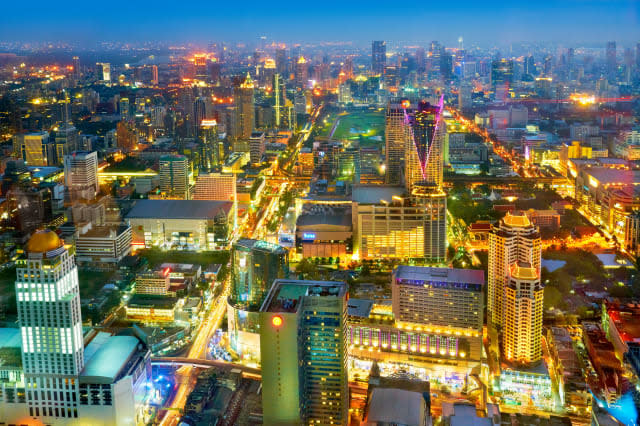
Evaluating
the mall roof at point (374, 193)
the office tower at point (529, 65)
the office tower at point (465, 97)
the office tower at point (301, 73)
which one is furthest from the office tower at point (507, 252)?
the office tower at point (301, 73)

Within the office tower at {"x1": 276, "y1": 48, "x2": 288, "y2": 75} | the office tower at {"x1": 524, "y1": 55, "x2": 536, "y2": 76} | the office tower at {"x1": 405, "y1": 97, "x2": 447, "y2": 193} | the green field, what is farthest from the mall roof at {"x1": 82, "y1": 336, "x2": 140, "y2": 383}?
the office tower at {"x1": 276, "y1": 48, "x2": 288, "y2": 75}

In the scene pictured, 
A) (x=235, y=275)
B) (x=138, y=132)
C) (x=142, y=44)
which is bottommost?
(x=235, y=275)

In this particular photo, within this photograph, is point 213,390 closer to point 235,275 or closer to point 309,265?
point 235,275

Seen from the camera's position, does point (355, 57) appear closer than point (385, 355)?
No

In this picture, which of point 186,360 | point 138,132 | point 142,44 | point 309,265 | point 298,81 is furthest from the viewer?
point 298,81

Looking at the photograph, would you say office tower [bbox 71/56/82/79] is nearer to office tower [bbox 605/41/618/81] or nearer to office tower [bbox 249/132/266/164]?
office tower [bbox 249/132/266/164]

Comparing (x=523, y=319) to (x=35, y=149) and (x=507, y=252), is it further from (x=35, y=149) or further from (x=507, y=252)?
(x=35, y=149)

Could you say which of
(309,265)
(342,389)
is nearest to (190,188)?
(309,265)

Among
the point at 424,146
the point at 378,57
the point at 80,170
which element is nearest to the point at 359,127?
the point at 378,57
